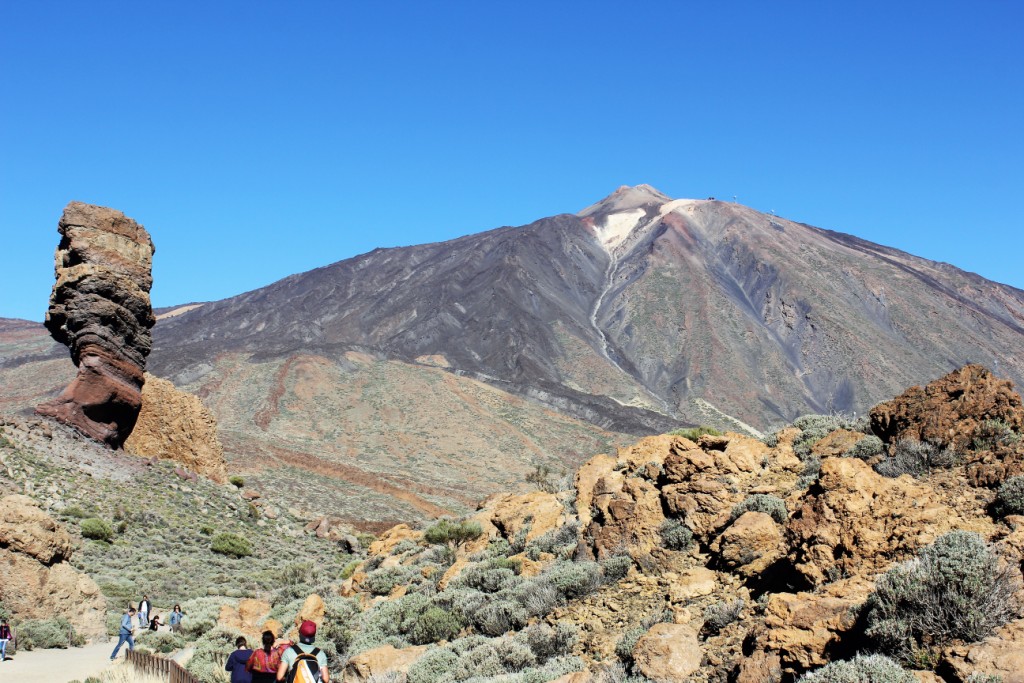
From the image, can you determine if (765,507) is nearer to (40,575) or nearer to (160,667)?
(160,667)

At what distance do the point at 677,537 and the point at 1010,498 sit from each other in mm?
2958

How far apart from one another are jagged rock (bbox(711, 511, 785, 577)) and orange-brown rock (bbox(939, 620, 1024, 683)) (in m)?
2.47

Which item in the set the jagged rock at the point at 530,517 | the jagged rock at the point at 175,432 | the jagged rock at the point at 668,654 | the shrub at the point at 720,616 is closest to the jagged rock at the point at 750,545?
the shrub at the point at 720,616

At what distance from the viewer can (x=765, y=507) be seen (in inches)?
315

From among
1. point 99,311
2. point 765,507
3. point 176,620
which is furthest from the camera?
point 99,311

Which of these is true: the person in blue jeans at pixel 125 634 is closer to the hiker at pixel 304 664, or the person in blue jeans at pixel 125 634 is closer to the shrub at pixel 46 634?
the shrub at pixel 46 634

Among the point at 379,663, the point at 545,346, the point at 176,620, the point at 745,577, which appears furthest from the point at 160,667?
the point at 545,346

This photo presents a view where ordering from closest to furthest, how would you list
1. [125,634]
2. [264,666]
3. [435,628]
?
[264,666] < [435,628] < [125,634]

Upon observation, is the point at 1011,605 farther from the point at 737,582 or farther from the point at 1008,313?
the point at 1008,313

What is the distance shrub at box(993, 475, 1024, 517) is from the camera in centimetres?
611

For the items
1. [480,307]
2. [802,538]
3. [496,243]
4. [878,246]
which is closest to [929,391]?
A: [802,538]

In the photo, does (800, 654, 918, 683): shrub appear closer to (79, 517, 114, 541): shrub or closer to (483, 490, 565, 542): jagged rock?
(483, 490, 565, 542): jagged rock

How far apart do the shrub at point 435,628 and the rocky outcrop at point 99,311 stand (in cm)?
1569

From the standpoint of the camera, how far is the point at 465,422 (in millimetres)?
52969
